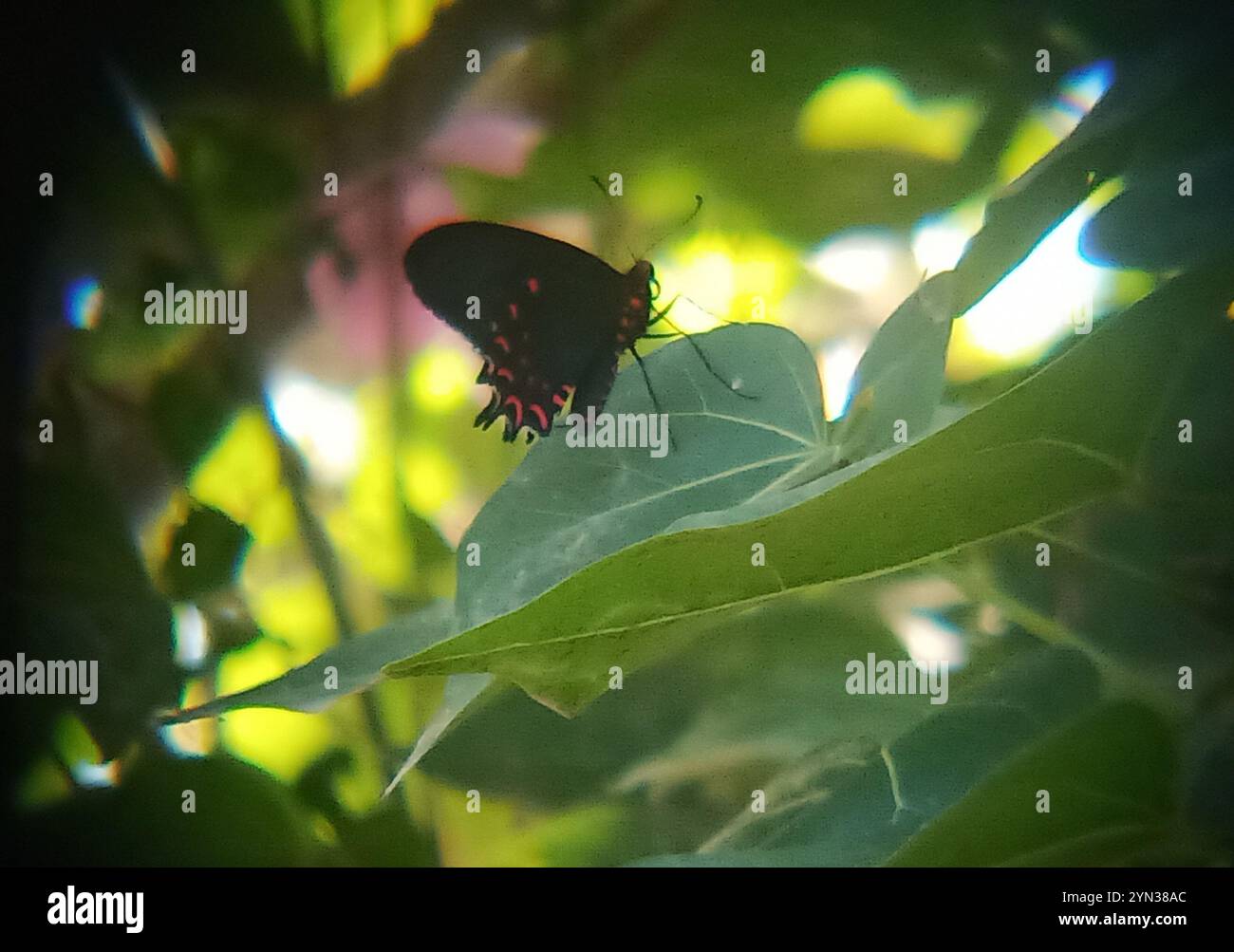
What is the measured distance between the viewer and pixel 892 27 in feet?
2.66

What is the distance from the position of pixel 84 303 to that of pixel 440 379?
0.32m

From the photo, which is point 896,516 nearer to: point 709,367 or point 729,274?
point 709,367

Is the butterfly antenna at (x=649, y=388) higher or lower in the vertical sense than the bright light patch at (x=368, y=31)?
lower

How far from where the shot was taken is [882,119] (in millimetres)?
818

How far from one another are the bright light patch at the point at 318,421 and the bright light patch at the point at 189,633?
161 millimetres

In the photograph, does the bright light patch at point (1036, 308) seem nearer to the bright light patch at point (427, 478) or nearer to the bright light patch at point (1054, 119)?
the bright light patch at point (1054, 119)

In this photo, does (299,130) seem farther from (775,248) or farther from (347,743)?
(347,743)

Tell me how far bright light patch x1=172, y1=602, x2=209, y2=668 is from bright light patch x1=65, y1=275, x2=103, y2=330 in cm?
26

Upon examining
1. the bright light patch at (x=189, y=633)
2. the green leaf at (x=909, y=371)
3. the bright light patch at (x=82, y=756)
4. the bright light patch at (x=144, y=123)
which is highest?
the bright light patch at (x=144, y=123)

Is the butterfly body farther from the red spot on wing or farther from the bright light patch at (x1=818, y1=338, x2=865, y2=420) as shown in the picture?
the bright light patch at (x1=818, y1=338, x2=865, y2=420)

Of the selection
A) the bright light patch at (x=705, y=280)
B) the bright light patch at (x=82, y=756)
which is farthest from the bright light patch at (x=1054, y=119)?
the bright light patch at (x=82, y=756)

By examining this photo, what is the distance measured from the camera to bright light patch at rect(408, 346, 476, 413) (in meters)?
0.83

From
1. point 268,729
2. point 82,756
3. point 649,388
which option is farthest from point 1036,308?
point 82,756

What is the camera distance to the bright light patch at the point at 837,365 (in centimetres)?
79
